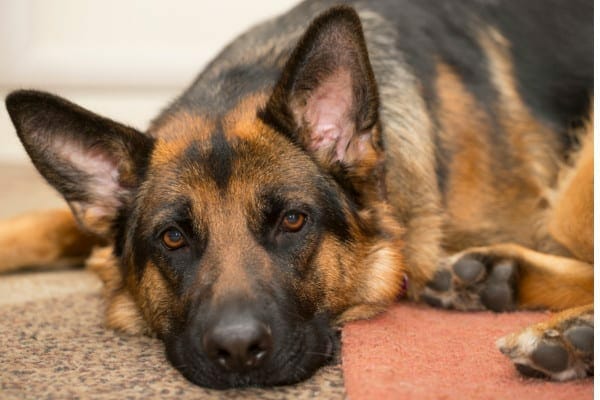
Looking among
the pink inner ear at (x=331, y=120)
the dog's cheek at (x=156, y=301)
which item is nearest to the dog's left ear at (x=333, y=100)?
the pink inner ear at (x=331, y=120)

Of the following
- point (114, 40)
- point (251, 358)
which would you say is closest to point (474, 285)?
point (251, 358)

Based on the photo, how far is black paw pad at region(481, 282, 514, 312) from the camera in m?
2.61

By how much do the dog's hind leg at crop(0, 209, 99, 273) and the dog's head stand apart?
702 millimetres

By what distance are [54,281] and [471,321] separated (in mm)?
1612

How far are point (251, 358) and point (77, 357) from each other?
558 millimetres

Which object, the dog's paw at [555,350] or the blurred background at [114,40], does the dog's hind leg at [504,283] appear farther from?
the blurred background at [114,40]

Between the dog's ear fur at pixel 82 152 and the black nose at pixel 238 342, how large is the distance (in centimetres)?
71

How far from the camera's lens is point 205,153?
7.61 ft

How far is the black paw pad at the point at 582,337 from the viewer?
6.42 ft

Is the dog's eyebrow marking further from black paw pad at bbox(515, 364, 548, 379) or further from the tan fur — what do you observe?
the tan fur

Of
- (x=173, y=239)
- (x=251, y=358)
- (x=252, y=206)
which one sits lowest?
(x=251, y=358)

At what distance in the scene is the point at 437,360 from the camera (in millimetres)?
2082

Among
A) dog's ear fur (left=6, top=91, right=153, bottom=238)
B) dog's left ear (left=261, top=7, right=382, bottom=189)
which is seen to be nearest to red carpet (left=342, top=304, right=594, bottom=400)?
dog's left ear (left=261, top=7, right=382, bottom=189)

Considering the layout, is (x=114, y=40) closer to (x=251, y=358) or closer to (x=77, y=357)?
(x=77, y=357)
